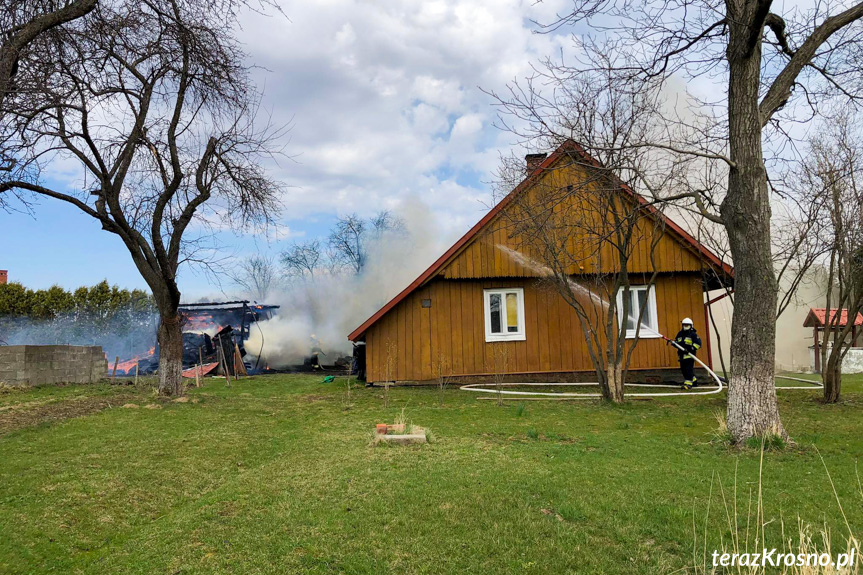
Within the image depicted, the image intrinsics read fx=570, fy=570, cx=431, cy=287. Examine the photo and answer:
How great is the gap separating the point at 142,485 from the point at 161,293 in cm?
857

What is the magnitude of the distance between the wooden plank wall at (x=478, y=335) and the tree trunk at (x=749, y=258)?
28.9 feet

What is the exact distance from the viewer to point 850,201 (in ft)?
38.8

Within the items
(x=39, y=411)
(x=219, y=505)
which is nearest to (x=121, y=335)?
(x=39, y=411)

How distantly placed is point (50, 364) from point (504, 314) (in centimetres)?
1385

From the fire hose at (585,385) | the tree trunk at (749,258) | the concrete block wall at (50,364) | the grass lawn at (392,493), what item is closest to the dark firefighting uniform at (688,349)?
the fire hose at (585,385)

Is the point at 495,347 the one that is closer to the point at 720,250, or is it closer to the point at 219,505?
the point at 720,250

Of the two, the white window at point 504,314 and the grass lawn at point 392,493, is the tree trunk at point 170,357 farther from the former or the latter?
the white window at point 504,314

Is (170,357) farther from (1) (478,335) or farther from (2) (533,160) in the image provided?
(2) (533,160)

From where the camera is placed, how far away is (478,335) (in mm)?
16719

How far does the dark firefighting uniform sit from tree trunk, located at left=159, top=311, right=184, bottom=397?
12826 millimetres

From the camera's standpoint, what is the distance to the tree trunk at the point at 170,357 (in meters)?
13.5

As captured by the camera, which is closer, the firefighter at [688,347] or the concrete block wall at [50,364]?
the firefighter at [688,347]

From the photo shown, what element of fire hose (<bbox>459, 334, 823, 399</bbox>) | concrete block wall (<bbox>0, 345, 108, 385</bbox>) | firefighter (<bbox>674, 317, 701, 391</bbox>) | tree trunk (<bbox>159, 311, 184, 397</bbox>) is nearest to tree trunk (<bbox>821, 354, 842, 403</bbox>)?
fire hose (<bbox>459, 334, 823, 399</bbox>)

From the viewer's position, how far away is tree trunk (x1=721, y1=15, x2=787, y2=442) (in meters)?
7.46
